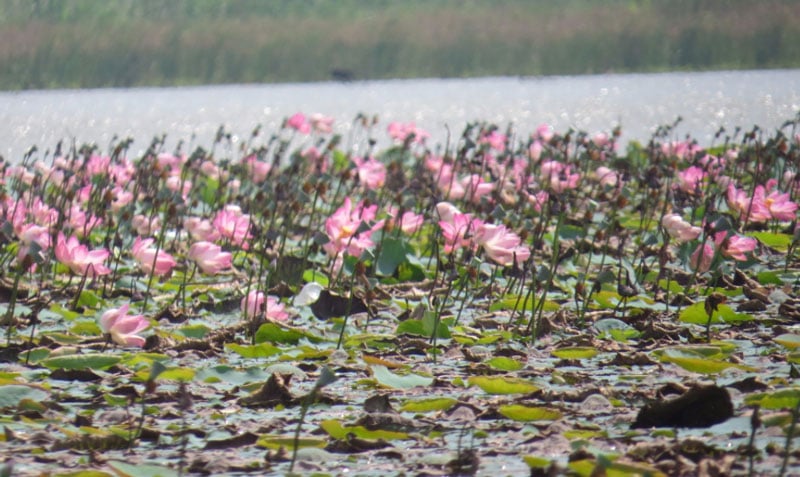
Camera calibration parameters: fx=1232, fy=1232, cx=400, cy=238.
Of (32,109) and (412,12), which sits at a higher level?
(412,12)

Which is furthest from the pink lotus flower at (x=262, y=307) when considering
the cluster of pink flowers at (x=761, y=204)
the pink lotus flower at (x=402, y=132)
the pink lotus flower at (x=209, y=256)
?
the pink lotus flower at (x=402, y=132)

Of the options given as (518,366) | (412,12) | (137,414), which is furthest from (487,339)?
(412,12)

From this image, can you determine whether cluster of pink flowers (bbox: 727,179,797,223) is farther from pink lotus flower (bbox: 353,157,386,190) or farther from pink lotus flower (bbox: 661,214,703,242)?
pink lotus flower (bbox: 353,157,386,190)

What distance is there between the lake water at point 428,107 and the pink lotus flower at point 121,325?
5.75 metres

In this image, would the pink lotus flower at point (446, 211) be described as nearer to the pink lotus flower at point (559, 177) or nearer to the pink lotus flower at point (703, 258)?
the pink lotus flower at point (703, 258)

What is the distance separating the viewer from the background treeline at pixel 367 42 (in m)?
25.8

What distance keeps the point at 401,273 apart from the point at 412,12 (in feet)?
90.6

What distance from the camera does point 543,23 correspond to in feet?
94.7

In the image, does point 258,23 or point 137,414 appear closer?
point 137,414

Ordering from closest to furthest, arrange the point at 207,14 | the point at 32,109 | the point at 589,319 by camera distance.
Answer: the point at 589,319 → the point at 32,109 → the point at 207,14

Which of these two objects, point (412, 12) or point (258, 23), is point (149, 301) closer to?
point (258, 23)

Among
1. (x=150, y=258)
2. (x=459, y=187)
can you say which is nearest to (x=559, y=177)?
(x=459, y=187)

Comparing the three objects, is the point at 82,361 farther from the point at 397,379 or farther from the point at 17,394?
the point at 397,379

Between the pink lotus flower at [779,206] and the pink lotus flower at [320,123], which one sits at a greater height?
the pink lotus flower at [779,206]
